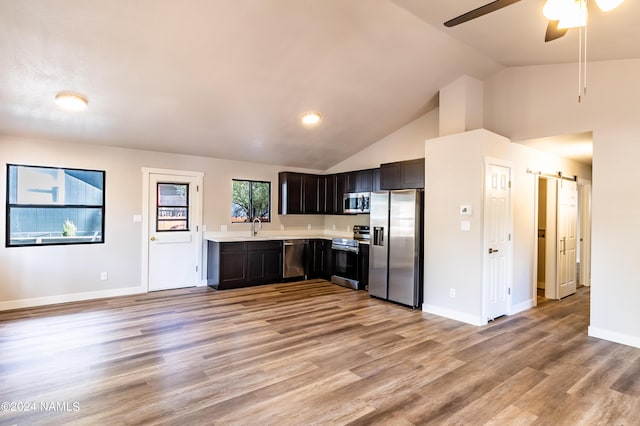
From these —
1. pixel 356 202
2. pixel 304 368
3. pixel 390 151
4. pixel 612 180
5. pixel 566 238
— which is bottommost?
pixel 304 368

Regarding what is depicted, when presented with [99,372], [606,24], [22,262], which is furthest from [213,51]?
[22,262]

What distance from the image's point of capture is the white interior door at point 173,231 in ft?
18.9

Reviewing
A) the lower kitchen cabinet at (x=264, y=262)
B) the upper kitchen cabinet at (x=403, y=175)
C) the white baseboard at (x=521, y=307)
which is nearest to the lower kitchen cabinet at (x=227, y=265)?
the lower kitchen cabinet at (x=264, y=262)

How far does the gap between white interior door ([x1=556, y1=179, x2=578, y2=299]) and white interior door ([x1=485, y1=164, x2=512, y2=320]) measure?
150cm

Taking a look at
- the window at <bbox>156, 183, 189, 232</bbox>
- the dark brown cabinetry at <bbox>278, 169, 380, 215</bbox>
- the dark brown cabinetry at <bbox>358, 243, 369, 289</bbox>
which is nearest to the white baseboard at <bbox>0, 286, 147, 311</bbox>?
the window at <bbox>156, 183, 189, 232</bbox>

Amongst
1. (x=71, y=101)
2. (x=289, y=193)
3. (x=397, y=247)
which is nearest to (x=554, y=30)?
(x=397, y=247)

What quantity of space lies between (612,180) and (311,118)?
12.4ft

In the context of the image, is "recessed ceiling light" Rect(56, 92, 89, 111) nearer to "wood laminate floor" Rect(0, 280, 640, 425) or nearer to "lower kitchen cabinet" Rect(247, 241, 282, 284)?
"wood laminate floor" Rect(0, 280, 640, 425)

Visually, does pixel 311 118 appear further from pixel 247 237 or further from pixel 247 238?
pixel 247 237

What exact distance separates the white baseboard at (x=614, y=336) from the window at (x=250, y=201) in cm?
537

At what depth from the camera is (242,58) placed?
3.73 m

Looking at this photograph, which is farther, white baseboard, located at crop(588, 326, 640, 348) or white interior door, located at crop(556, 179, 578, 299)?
white interior door, located at crop(556, 179, 578, 299)

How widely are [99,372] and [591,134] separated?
567 centimetres

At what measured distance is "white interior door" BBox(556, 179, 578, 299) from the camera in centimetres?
549
